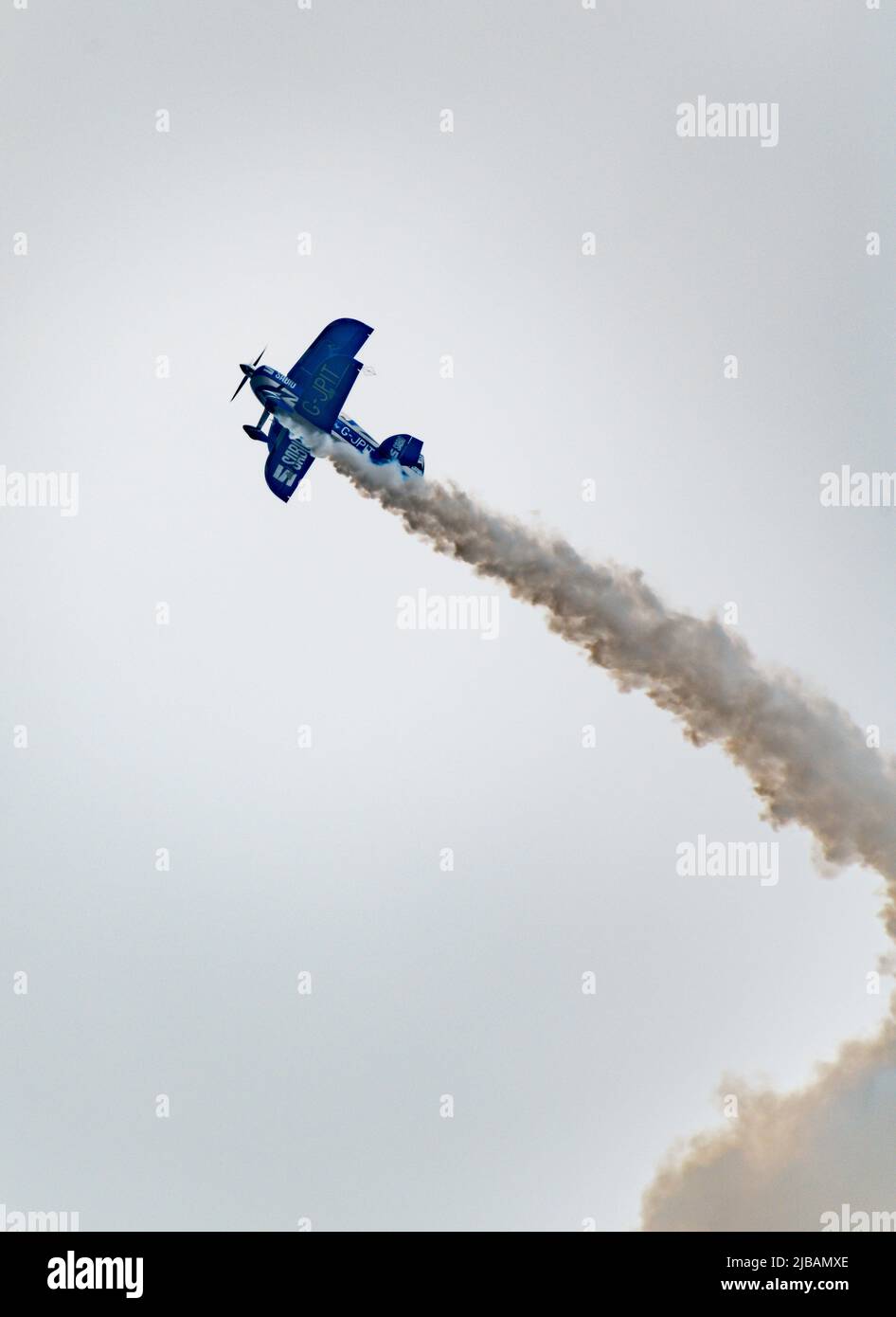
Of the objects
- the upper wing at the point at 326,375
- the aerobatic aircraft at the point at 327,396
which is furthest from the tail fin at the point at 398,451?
the upper wing at the point at 326,375

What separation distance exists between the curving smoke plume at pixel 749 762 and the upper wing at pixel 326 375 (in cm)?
109

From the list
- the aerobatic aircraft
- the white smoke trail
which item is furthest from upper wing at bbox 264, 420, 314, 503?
the white smoke trail

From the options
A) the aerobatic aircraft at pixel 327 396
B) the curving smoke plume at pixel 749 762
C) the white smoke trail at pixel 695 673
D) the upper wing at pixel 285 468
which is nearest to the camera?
the white smoke trail at pixel 695 673

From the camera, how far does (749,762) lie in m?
52.0

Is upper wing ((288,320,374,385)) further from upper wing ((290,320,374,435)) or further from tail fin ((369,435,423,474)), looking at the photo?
tail fin ((369,435,423,474))

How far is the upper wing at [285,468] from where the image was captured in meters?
58.8

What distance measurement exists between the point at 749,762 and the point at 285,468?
16.4 metres

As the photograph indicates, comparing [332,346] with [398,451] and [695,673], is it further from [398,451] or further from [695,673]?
[695,673]

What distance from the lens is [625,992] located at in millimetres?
73875

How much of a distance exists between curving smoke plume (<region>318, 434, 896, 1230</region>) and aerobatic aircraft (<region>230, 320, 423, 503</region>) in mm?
458

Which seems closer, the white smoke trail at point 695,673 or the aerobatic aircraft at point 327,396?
the white smoke trail at point 695,673

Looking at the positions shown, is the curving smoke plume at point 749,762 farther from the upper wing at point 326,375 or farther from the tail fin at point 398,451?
the upper wing at point 326,375

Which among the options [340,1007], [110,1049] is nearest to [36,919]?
[110,1049]
